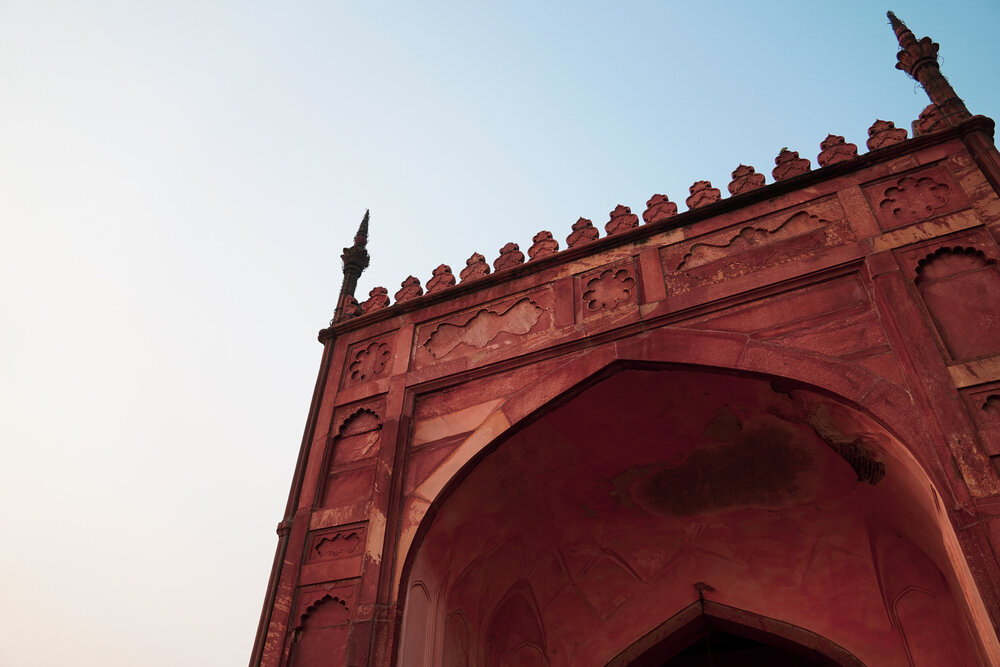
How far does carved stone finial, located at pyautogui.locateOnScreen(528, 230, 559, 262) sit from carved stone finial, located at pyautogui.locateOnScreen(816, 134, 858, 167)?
2.21 m

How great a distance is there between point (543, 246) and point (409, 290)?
52.8 inches

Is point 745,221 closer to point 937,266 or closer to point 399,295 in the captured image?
point 937,266

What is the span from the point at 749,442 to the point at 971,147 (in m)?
2.59

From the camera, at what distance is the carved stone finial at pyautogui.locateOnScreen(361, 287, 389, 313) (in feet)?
24.2

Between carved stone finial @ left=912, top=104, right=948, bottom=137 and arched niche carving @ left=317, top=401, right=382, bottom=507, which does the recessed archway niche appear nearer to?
arched niche carving @ left=317, top=401, right=382, bottom=507

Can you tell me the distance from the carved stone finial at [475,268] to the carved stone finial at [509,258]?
0.36 ft

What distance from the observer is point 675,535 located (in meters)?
6.69

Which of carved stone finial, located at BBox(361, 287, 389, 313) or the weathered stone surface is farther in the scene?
carved stone finial, located at BBox(361, 287, 389, 313)

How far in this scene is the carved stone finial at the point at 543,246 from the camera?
22.2ft

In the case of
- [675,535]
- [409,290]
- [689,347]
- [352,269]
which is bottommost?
[675,535]

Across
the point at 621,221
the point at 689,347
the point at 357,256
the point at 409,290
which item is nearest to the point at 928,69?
the point at 621,221

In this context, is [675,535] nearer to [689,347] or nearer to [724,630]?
[724,630]

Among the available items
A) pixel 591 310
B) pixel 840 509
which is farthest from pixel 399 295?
pixel 840 509

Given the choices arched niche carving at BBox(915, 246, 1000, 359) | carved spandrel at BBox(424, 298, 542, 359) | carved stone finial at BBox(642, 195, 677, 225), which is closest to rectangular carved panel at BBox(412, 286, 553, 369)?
carved spandrel at BBox(424, 298, 542, 359)
